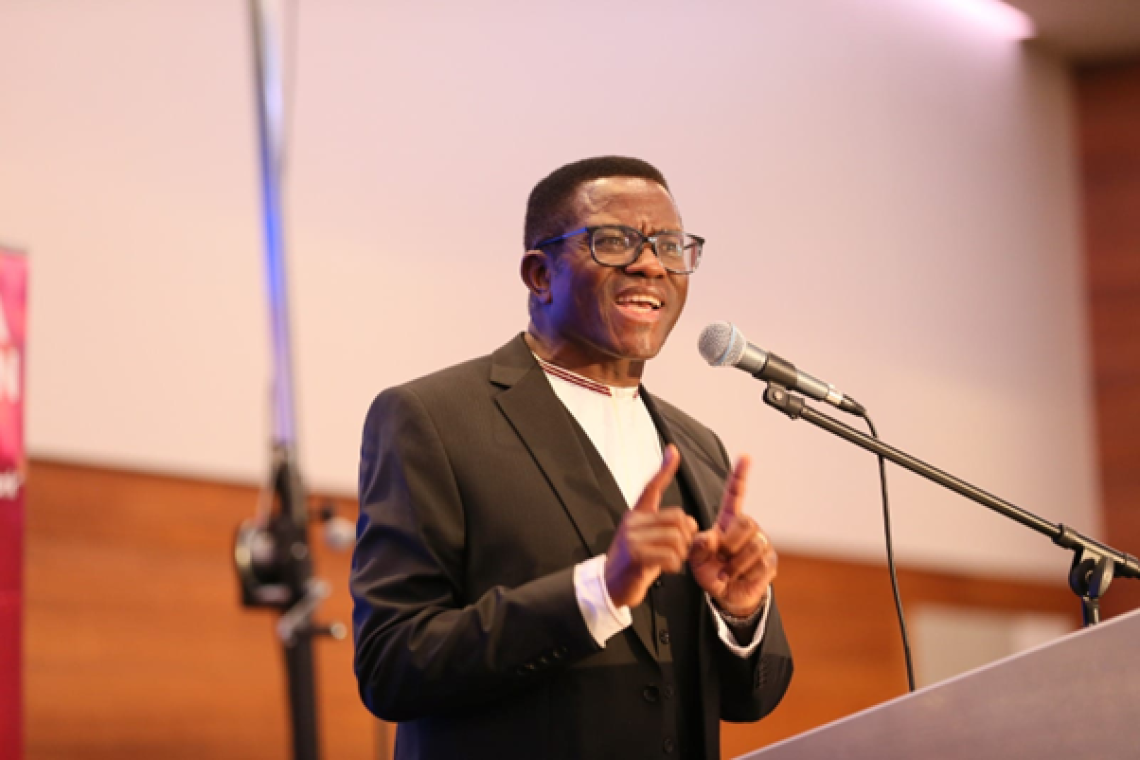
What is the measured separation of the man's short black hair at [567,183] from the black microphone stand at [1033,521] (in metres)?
0.41

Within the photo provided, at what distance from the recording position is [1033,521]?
1955 millimetres

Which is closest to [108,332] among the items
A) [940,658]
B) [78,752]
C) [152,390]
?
[152,390]

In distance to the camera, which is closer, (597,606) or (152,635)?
(597,606)

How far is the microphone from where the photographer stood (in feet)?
6.22

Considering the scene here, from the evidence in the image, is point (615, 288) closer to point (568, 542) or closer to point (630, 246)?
point (630, 246)

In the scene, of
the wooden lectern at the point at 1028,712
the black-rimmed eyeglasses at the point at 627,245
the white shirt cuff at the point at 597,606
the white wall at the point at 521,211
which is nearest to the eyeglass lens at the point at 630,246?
the black-rimmed eyeglasses at the point at 627,245

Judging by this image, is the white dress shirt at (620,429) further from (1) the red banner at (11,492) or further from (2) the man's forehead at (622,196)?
(1) the red banner at (11,492)

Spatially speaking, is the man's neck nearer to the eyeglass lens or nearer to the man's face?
the man's face

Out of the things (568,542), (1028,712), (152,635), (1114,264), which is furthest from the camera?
(1114,264)

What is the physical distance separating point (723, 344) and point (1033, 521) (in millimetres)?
516

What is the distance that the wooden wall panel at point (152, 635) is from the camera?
11.5 ft

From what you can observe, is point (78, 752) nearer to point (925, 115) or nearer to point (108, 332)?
point (108, 332)

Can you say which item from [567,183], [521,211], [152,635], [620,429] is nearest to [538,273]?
[567,183]

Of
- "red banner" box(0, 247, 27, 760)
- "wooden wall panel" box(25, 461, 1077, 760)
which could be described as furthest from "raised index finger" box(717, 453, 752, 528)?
"wooden wall panel" box(25, 461, 1077, 760)
